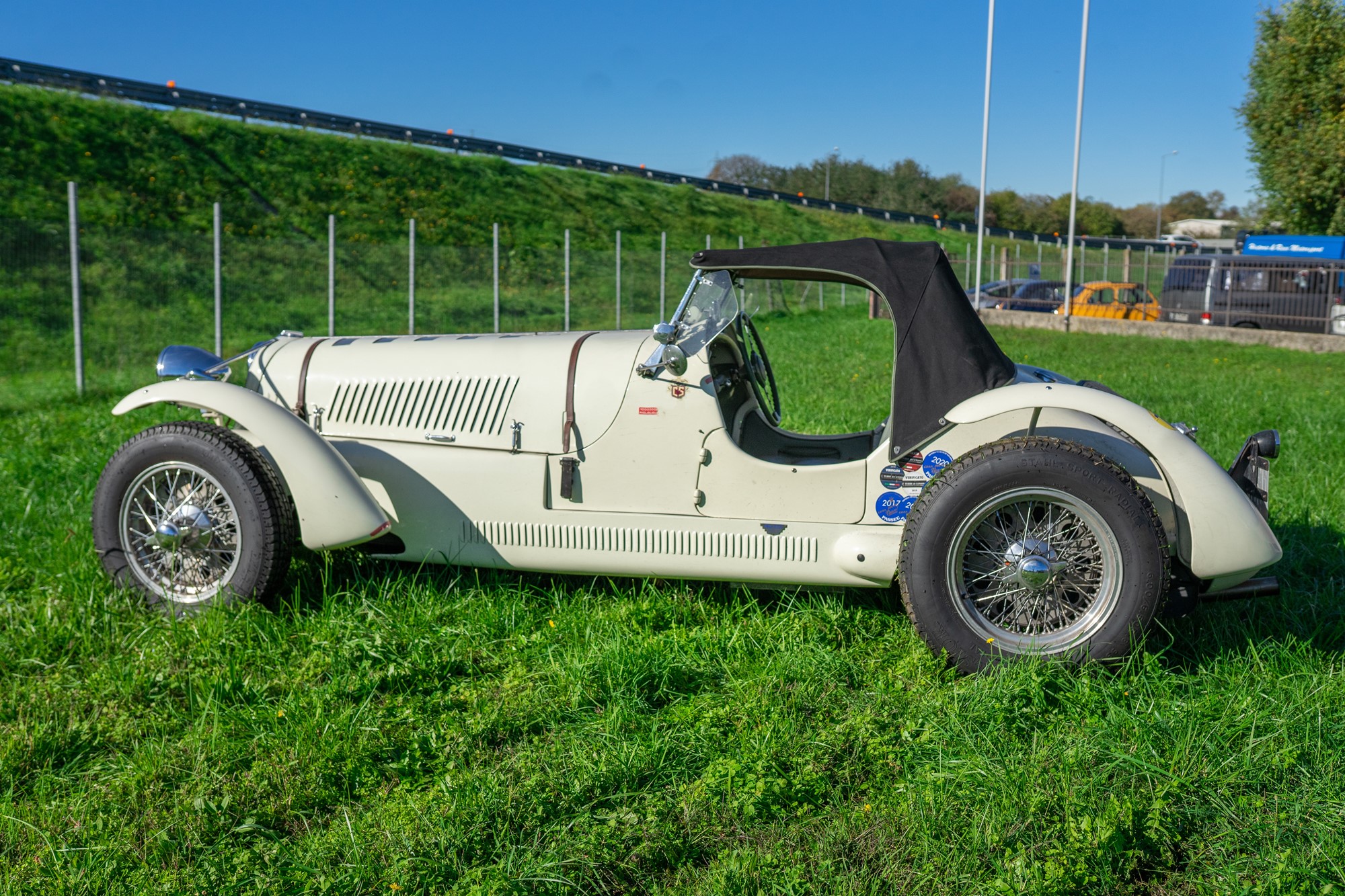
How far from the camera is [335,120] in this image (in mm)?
32562

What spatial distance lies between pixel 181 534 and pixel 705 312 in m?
2.38

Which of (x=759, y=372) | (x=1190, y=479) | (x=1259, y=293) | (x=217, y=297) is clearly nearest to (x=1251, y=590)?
(x=1190, y=479)

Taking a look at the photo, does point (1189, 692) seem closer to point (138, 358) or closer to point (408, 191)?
point (138, 358)

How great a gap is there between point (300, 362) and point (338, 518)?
1.02m

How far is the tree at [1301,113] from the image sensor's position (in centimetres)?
2356

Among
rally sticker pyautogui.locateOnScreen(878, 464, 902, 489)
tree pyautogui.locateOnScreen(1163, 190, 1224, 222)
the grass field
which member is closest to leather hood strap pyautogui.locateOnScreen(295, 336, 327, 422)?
the grass field

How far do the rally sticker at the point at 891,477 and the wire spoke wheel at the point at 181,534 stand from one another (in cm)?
263

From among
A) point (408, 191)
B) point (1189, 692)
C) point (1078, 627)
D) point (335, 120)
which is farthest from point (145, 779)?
point (335, 120)

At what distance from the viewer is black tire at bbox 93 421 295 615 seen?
404cm

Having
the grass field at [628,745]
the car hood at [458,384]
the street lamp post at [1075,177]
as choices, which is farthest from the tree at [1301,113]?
the car hood at [458,384]

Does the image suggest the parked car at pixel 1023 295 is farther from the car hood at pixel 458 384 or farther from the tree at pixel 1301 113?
the car hood at pixel 458 384

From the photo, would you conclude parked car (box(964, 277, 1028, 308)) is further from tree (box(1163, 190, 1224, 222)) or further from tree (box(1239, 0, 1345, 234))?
tree (box(1163, 190, 1224, 222))

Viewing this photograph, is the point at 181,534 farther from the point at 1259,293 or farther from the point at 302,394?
the point at 1259,293

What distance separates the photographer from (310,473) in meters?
4.08
